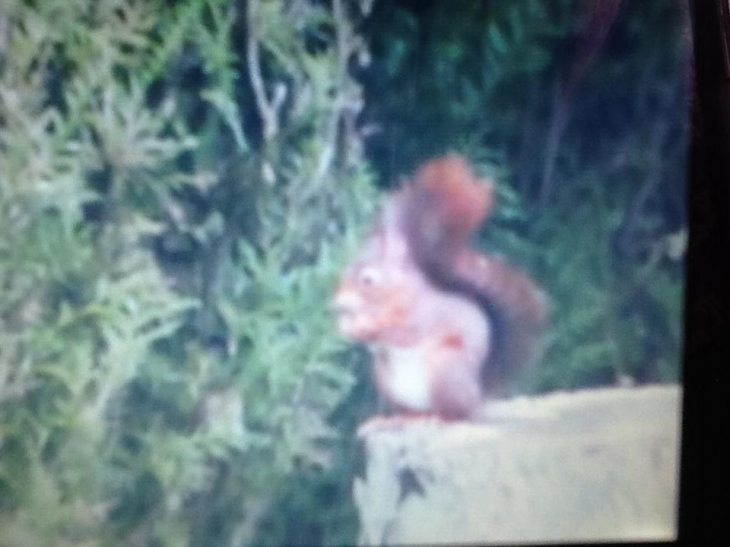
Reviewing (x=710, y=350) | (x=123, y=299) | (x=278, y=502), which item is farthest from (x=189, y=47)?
(x=710, y=350)

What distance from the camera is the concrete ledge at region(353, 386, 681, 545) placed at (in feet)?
3.22

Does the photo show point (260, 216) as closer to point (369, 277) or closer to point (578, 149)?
point (369, 277)

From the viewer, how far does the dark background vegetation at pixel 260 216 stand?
0.92 m

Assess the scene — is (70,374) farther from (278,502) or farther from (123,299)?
(278,502)

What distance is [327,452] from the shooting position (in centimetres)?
97

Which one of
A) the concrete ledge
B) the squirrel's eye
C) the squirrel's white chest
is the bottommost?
the concrete ledge

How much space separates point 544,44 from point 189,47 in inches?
15.5

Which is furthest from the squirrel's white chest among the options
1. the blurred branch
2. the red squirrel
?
the blurred branch

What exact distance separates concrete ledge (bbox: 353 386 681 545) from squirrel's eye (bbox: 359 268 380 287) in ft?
0.53

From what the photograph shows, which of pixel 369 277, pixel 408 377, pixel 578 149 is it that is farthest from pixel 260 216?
pixel 578 149

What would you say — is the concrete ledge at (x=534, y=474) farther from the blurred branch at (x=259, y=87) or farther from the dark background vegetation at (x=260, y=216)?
the blurred branch at (x=259, y=87)

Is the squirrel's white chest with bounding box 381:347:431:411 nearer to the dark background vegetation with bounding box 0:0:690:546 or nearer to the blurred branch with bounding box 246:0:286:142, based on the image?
→ the dark background vegetation with bounding box 0:0:690:546

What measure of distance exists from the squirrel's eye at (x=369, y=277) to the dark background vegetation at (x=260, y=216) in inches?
1.2

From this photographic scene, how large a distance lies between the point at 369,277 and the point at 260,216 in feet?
0.45
